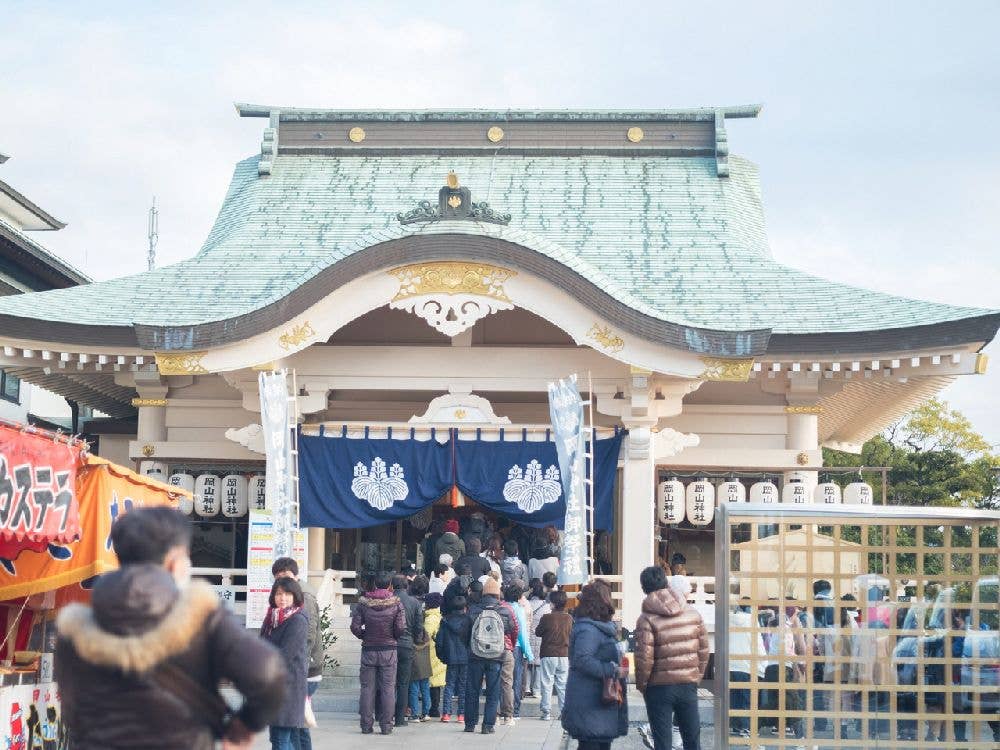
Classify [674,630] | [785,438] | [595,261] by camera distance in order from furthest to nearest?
[595,261]
[785,438]
[674,630]

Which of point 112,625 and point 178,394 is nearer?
point 112,625

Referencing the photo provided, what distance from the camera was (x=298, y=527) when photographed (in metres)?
16.2

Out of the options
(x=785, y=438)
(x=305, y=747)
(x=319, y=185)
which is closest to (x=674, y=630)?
(x=305, y=747)

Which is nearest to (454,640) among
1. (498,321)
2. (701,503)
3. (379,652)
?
(379,652)

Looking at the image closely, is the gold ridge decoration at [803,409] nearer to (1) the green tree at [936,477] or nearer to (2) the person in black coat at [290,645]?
(2) the person in black coat at [290,645]

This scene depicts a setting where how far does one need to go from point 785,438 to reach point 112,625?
571 inches

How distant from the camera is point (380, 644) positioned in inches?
483

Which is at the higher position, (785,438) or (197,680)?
(785,438)

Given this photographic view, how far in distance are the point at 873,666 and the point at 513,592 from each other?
474cm

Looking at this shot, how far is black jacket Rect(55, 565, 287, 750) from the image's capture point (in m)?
4.01

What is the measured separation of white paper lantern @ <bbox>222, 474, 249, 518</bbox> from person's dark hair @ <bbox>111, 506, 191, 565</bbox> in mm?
13538

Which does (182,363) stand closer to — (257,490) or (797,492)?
(257,490)

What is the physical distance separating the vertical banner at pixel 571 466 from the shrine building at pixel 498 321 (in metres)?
0.96

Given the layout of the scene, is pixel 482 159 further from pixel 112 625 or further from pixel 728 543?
pixel 112 625
